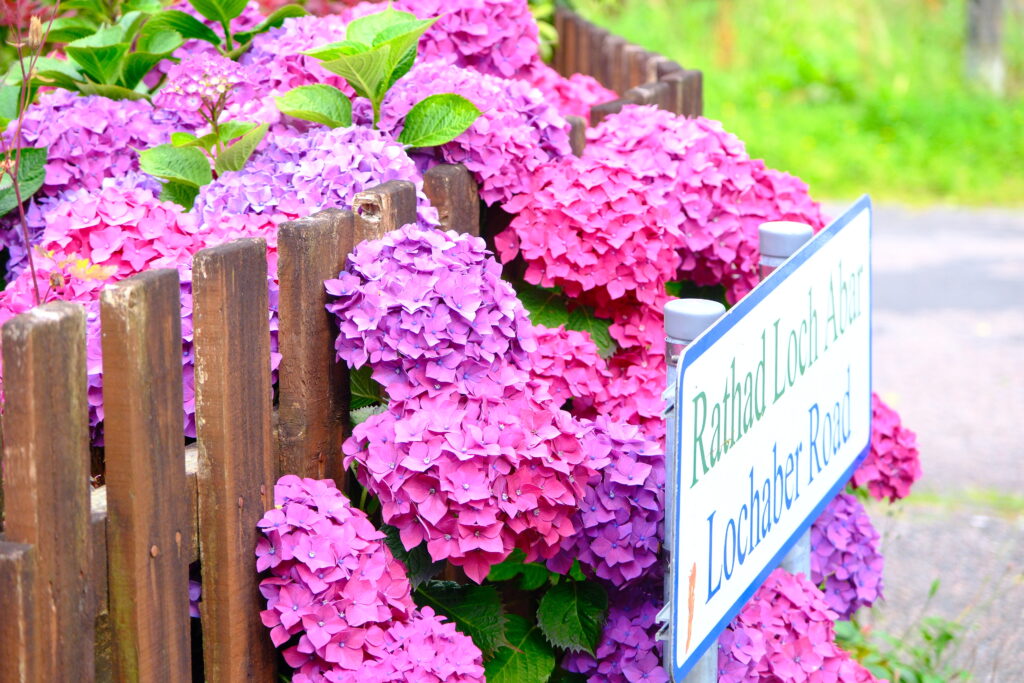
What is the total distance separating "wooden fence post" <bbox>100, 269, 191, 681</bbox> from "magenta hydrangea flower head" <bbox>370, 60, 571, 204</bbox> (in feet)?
2.77

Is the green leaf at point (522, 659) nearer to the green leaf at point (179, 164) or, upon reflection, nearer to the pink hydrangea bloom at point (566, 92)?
the green leaf at point (179, 164)

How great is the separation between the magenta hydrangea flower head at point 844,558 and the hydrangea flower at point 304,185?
41.3 inches

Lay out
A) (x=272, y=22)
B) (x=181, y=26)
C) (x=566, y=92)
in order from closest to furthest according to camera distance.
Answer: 1. (x=181, y=26)
2. (x=272, y=22)
3. (x=566, y=92)

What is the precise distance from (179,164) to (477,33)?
70 centimetres

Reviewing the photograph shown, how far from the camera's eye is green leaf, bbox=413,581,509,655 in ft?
5.90

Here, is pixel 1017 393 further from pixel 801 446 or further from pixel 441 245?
pixel 441 245

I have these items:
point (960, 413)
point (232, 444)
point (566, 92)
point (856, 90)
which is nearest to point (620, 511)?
point (232, 444)

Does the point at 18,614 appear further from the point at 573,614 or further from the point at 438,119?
the point at 438,119

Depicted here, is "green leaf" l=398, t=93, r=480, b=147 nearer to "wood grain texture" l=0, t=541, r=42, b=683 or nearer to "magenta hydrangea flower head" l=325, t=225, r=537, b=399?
"magenta hydrangea flower head" l=325, t=225, r=537, b=399

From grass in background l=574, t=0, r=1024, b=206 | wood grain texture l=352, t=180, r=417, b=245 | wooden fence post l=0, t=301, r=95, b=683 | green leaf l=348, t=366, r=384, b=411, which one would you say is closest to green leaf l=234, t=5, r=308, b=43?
wood grain texture l=352, t=180, r=417, b=245

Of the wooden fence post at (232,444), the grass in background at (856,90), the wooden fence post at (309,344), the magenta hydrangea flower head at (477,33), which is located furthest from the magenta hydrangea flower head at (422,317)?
the grass in background at (856,90)

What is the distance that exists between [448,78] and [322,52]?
292 millimetres

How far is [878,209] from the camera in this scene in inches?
354

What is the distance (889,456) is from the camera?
2562 mm
